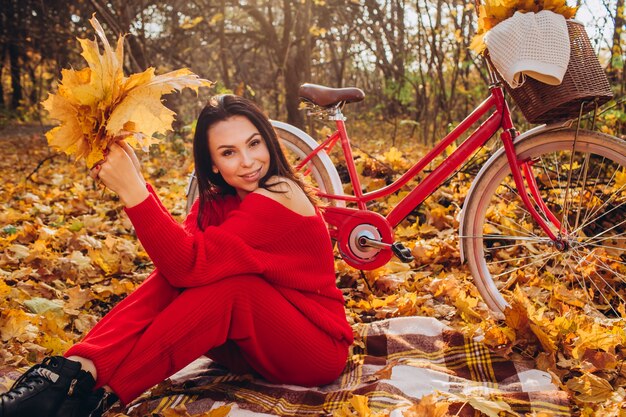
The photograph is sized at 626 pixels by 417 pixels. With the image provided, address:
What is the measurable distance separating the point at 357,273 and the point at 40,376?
1754 millimetres

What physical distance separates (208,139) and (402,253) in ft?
3.02

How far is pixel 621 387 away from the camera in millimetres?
1821

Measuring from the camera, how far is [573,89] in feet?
6.37

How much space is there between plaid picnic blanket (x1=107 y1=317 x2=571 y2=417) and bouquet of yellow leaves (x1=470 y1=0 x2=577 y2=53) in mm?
1130

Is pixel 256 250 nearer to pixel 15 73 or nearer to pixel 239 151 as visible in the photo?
pixel 239 151

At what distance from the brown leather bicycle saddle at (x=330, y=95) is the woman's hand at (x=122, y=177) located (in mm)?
1227

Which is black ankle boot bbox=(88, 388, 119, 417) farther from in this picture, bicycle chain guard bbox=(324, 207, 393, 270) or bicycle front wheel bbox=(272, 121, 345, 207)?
bicycle front wheel bbox=(272, 121, 345, 207)

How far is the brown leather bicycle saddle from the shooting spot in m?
2.66

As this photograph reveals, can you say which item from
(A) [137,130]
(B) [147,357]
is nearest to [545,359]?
(B) [147,357]

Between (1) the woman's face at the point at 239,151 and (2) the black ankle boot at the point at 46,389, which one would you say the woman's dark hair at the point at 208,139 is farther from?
(2) the black ankle boot at the point at 46,389

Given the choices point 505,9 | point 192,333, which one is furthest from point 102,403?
point 505,9

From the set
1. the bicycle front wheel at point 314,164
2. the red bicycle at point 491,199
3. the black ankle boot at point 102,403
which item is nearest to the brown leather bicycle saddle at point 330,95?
the red bicycle at point 491,199

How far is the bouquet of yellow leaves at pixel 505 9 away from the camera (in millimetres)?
2047

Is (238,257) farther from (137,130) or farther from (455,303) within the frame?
(455,303)
